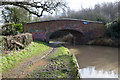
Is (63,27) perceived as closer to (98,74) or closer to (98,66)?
(98,66)

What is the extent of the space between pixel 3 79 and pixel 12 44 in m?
3.30

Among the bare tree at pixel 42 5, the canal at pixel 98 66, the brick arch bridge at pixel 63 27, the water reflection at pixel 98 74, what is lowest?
the canal at pixel 98 66

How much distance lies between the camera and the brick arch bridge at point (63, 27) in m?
17.7

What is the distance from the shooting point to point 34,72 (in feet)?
16.7

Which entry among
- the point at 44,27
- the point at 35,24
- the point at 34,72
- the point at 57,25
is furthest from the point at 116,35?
the point at 34,72

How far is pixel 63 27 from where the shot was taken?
61.6 feet

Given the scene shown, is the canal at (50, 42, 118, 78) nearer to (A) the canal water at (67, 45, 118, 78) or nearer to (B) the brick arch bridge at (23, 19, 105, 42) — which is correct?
(A) the canal water at (67, 45, 118, 78)

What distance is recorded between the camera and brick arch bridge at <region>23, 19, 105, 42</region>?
1773 cm

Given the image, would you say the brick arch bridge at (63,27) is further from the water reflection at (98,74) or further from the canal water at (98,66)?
the water reflection at (98,74)

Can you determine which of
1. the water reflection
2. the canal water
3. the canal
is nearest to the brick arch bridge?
the canal

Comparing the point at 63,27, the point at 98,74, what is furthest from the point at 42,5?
the point at 63,27

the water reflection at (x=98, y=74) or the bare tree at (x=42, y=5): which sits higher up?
the bare tree at (x=42, y=5)

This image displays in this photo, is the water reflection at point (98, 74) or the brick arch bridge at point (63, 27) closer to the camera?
the water reflection at point (98, 74)

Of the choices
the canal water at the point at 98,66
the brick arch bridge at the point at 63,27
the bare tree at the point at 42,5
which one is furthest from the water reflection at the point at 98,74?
the brick arch bridge at the point at 63,27
